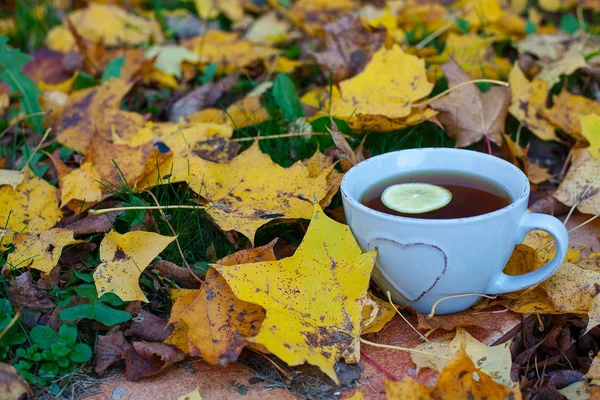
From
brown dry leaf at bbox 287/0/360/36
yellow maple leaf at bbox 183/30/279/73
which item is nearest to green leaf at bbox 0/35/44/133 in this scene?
yellow maple leaf at bbox 183/30/279/73

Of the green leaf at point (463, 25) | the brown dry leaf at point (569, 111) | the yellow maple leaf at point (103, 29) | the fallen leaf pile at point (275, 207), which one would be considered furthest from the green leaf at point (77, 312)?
the green leaf at point (463, 25)

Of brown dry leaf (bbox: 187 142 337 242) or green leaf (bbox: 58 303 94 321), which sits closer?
green leaf (bbox: 58 303 94 321)

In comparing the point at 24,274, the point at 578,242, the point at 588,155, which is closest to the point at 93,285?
the point at 24,274

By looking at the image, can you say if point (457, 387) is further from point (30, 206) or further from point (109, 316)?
point (30, 206)

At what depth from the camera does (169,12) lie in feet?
7.90

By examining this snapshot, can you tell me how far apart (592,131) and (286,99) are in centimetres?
67

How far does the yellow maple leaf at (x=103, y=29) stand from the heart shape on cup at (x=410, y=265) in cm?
142

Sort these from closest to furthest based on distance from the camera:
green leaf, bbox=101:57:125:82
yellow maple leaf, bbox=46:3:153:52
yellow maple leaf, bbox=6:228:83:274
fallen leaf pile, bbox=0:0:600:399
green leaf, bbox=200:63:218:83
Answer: fallen leaf pile, bbox=0:0:600:399, yellow maple leaf, bbox=6:228:83:274, green leaf, bbox=101:57:125:82, green leaf, bbox=200:63:218:83, yellow maple leaf, bbox=46:3:153:52

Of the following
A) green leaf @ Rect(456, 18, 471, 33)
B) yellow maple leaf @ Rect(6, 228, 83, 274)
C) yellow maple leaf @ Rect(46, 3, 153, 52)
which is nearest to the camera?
yellow maple leaf @ Rect(6, 228, 83, 274)

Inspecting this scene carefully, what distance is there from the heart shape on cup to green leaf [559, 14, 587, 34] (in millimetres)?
1505

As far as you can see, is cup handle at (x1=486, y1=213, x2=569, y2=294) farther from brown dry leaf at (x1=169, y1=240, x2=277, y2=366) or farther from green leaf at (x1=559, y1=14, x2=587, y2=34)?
green leaf at (x1=559, y1=14, x2=587, y2=34)

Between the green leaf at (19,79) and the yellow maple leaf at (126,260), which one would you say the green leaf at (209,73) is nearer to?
the green leaf at (19,79)

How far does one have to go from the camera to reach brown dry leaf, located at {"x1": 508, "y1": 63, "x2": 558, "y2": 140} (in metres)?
1.47

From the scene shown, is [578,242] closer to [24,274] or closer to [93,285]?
[93,285]
